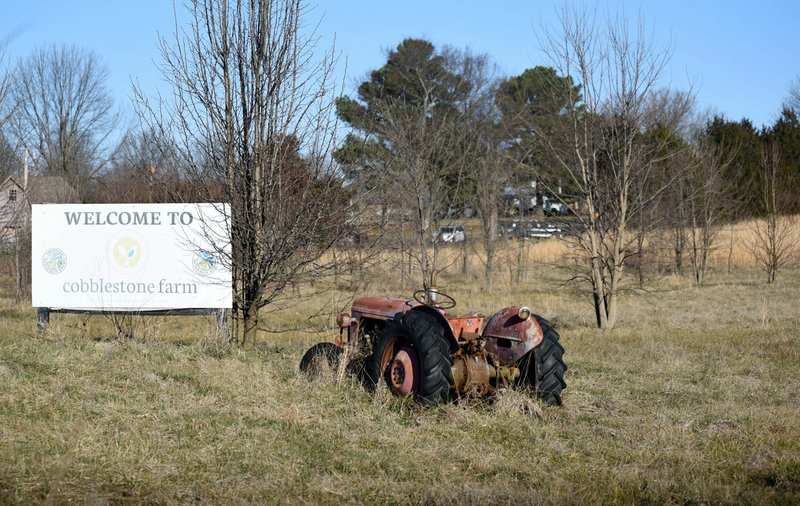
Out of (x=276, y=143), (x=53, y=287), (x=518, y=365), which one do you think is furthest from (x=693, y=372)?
(x=53, y=287)

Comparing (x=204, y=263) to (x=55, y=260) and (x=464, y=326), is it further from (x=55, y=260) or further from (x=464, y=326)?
(x=464, y=326)

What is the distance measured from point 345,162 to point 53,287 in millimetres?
4495

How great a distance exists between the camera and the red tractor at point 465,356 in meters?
7.25

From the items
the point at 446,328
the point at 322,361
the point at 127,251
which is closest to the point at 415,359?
the point at 446,328

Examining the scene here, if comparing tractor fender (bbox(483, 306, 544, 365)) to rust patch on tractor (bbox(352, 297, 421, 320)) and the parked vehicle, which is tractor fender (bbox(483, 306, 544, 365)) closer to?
rust patch on tractor (bbox(352, 297, 421, 320))

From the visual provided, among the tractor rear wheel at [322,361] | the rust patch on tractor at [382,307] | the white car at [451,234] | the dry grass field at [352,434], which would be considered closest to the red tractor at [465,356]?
the dry grass field at [352,434]

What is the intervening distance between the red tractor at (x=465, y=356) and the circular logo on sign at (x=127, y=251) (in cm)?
498

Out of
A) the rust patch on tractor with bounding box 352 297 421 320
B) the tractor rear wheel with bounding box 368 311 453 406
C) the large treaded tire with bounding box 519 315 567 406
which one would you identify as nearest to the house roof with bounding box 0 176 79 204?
the rust patch on tractor with bounding box 352 297 421 320

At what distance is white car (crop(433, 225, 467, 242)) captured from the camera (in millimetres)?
22170

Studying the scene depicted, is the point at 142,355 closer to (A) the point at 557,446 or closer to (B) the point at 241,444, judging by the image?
(B) the point at 241,444

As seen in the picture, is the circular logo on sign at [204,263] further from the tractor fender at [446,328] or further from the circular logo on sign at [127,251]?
the tractor fender at [446,328]

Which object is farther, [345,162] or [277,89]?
[345,162]

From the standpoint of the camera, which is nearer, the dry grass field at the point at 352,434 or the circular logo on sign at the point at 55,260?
the dry grass field at the point at 352,434

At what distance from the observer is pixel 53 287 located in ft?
38.5
